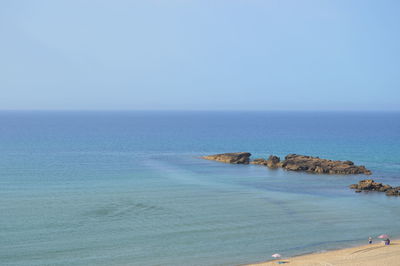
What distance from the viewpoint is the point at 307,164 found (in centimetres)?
7344

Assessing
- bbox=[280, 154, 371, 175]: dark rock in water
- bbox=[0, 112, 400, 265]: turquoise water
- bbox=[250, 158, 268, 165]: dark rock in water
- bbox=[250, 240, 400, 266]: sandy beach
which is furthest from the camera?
bbox=[250, 158, 268, 165]: dark rock in water

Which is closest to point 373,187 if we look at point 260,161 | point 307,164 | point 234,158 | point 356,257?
point 307,164

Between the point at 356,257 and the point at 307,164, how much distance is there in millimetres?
41126

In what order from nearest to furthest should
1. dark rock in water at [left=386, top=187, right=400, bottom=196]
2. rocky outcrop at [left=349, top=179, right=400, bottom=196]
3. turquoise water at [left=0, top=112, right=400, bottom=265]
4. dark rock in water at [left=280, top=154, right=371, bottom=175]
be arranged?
Answer: turquoise water at [left=0, top=112, right=400, bottom=265]
dark rock in water at [left=386, top=187, right=400, bottom=196]
rocky outcrop at [left=349, top=179, right=400, bottom=196]
dark rock in water at [left=280, top=154, right=371, bottom=175]

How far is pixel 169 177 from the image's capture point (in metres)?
62.9

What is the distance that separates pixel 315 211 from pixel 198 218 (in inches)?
477

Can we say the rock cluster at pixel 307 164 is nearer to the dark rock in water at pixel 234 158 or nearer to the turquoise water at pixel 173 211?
the dark rock in water at pixel 234 158

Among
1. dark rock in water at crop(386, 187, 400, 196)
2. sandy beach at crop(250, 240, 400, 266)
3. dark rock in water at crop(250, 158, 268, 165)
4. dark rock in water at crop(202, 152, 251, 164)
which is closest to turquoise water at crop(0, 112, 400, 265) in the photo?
dark rock in water at crop(386, 187, 400, 196)

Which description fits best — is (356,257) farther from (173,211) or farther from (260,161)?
(260,161)

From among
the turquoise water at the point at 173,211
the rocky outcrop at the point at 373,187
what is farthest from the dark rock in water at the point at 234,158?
the rocky outcrop at the point at 373,187

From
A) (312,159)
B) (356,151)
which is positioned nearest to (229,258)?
(312,159)

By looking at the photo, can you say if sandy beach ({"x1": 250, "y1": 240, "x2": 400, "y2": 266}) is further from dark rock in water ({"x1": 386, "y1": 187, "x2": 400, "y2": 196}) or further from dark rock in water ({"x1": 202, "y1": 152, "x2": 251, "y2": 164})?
dark rock in water ({"x1": 202, "y1": 152, "x2": 251, "y2": 164})

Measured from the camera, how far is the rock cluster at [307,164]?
6980 cm

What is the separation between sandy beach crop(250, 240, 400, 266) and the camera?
103 feet
